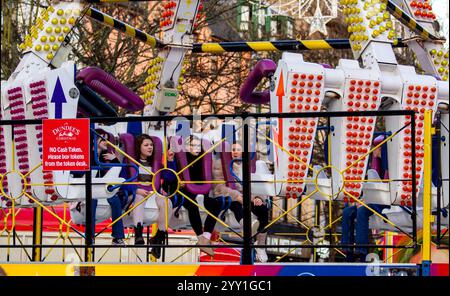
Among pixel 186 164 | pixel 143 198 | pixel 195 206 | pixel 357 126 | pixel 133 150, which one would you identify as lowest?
pixel 195 206

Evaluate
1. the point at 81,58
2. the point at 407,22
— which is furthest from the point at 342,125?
the point at 81,58

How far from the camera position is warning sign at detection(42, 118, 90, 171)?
10102 mm

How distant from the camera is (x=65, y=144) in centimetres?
1016

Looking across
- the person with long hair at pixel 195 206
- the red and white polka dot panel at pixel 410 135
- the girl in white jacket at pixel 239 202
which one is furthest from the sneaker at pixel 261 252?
the red and white polka dot panel at pixel 410 135

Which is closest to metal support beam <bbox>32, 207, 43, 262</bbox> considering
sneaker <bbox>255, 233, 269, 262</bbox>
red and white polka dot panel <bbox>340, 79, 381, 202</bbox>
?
sneaker <bbox>255, 233, 269, 262</bbox>

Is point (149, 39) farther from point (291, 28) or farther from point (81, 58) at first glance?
point (291, 28)

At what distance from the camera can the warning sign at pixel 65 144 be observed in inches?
398

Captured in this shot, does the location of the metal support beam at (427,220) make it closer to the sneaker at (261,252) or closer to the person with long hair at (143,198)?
the sneaker at (261,252)

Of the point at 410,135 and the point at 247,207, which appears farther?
the point at 410,135

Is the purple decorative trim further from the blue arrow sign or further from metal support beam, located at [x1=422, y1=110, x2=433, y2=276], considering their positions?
metal support beam, located at [x1=422, y1=110, x2=433, y2=276]

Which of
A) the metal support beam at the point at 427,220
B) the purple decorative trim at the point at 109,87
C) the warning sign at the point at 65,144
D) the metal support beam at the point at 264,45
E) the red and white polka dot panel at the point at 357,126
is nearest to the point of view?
the metal support beam at the point at 427,220

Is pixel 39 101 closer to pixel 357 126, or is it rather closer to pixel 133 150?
pixel 133 150

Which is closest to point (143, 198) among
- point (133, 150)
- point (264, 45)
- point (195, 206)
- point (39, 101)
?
point (195, 206)
